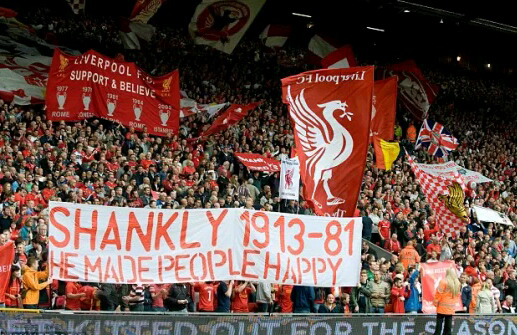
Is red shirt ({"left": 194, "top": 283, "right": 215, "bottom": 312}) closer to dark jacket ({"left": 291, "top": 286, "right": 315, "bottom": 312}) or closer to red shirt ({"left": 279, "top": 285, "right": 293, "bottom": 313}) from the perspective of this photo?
red shirt ({"left": 279, "top": 285, "right": 293, "bottom": 313})

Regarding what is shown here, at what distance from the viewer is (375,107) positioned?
24953mm

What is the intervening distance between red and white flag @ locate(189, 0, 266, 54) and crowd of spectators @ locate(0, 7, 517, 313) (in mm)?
1120

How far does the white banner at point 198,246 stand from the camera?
13016 millimetres

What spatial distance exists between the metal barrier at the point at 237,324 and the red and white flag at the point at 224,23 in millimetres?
15614

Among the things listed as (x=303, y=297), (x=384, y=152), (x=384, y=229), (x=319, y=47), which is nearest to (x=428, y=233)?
(x=384, y=229)

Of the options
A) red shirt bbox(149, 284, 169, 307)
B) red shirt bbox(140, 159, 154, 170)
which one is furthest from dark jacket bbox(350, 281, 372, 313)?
red shirt bbox(140, 159, 154, 170)

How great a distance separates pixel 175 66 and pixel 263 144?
20.2 ft

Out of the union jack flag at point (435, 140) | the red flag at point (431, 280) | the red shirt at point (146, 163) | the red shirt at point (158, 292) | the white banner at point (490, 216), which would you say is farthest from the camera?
the union jack flag at point (435, 140)

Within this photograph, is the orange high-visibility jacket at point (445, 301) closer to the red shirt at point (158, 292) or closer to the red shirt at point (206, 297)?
the red shirt at point (206, 297)

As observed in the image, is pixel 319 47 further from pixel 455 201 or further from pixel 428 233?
pixel 428 233

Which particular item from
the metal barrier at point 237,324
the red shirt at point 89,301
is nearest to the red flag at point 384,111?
the metal barrier at point 237,324

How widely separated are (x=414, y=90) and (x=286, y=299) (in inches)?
726

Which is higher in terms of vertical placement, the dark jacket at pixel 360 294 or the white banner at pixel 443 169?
the white banner at pixel 443 169

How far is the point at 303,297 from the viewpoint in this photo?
15.2m
